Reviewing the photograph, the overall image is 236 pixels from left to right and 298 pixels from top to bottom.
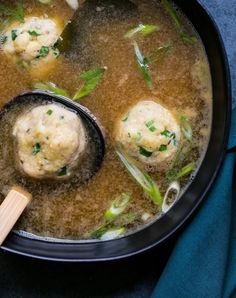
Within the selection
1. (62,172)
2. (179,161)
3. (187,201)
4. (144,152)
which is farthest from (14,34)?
(187,201)

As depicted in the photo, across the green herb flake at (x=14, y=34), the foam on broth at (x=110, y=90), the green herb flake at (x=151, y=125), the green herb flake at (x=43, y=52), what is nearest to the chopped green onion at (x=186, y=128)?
the foam on broth at (x=110, y=90)

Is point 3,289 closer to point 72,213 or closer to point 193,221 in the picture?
point 72,213

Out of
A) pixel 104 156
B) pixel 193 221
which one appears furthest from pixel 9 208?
pixel 193 221

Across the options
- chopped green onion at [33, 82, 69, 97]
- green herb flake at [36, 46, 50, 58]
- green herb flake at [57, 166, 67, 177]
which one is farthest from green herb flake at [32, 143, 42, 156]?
green herb flake at [36, 46, 50, 58]

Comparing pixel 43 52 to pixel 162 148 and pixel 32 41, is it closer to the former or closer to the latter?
pixel 32 41

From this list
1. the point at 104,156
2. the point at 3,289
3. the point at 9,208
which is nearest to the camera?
the point at 9,208
